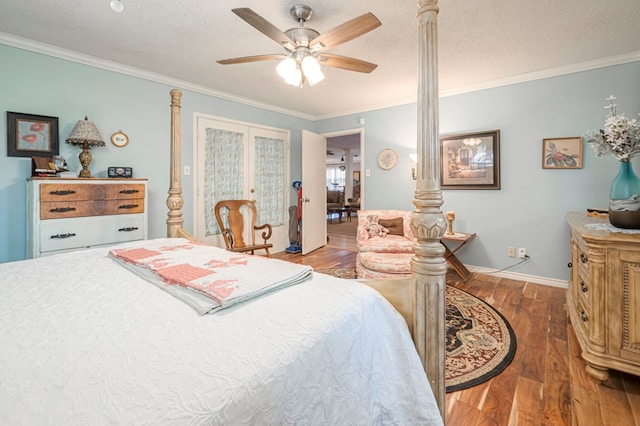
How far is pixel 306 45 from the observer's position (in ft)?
6.77

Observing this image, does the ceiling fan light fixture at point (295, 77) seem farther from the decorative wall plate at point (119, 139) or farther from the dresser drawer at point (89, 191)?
the decorative wall plate at point (119, 139)

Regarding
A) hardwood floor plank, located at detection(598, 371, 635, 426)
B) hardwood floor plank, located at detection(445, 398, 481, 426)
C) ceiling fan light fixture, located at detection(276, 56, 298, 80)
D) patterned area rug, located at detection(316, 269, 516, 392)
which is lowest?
hardwood floor plank, located at detection(445, 398, 481, 426)

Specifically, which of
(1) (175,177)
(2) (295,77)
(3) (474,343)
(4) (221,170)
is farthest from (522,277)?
(4) (221,170)

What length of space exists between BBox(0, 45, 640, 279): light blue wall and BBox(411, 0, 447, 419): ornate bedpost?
3.01 meters

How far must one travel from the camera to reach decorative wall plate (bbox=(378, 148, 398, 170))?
442 centimetres

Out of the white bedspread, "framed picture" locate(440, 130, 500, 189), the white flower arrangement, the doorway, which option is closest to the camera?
the white bedspread

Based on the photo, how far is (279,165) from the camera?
4.92m

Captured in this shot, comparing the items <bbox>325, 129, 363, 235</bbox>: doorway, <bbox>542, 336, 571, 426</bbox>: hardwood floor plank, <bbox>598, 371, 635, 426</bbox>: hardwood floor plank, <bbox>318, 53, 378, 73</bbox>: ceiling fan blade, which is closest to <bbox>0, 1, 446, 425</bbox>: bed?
<bbox>542, 336, 571, 426</bbox>: hardwood floor plank

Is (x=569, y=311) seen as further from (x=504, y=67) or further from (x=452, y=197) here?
(x=504, y=67)

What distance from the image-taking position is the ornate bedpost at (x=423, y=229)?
103 cm

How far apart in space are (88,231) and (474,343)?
320cm

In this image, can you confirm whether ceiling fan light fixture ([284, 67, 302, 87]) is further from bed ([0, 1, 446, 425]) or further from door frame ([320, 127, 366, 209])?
door frame ([320, 127, 366, 209])

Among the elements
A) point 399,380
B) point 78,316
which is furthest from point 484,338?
point 78,316

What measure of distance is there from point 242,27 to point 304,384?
8.44ft
